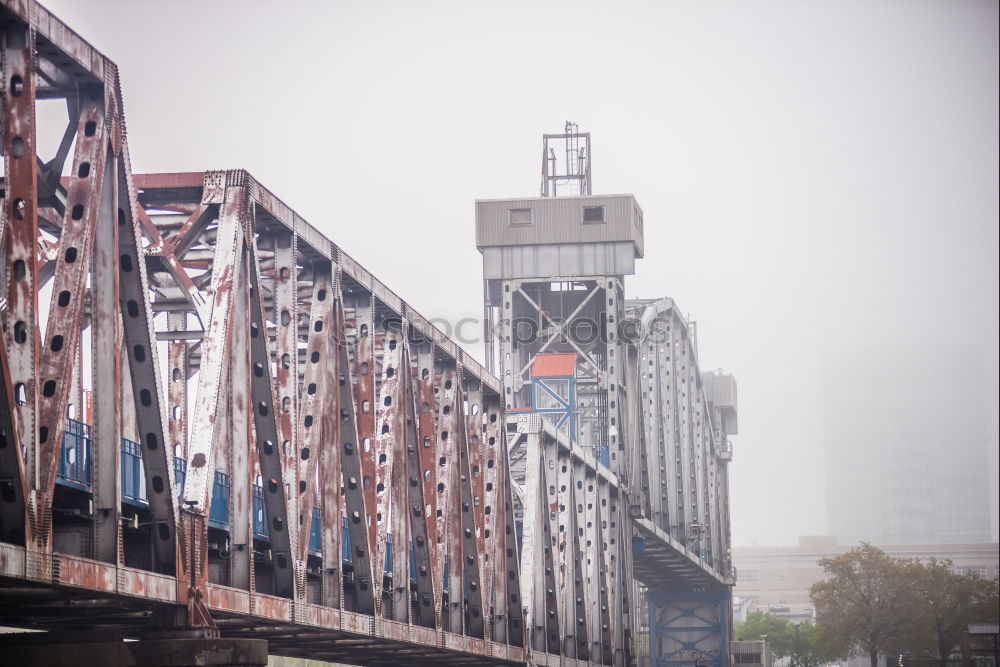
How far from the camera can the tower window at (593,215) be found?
252ft

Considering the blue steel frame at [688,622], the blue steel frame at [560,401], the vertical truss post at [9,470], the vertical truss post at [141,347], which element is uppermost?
the blue steel frame at [560,401]

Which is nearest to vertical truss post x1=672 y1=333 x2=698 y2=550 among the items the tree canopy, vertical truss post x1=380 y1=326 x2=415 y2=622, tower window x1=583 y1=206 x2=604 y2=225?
the tree canopy

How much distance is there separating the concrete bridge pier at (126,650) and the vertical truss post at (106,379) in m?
1.72

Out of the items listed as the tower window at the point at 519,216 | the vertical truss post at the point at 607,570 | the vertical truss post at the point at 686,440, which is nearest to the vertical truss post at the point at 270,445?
the vertical truss post at the point at 607,570

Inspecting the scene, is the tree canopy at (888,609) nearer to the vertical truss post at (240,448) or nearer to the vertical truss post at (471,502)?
the vertical truss post at (471,502)

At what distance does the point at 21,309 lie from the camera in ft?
62.5

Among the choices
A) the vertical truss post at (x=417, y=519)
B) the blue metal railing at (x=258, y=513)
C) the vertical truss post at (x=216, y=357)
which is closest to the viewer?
the vertical truss post at (x=216, y=357)

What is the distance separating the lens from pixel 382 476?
35812 millimetres

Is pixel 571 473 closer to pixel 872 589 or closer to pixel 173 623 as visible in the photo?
pixel 173 623

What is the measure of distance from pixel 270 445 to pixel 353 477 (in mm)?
5247

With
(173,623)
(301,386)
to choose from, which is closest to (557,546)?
(301,386)

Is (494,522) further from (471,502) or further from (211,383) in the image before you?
(211,383)

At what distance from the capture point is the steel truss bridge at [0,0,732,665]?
19891 millimetres

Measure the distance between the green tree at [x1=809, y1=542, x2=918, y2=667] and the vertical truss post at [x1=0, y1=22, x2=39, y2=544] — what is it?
102 metres
